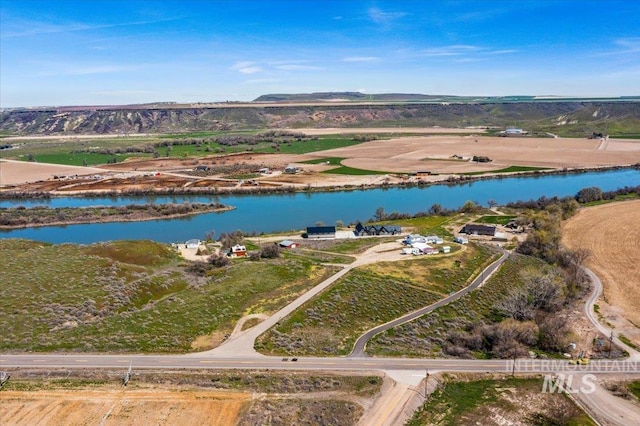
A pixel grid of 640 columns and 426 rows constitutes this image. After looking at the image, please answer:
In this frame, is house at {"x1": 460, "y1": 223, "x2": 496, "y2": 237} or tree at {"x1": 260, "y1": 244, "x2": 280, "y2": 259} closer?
tree at {"x1": 260, "y1": 244, "x2": 280, "y2": 259}

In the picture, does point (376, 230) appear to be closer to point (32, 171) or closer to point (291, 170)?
point (291, 170)

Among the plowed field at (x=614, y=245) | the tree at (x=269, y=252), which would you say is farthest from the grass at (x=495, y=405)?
the tree at (x=269, y=252)

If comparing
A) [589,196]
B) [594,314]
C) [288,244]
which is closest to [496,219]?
[589,196]

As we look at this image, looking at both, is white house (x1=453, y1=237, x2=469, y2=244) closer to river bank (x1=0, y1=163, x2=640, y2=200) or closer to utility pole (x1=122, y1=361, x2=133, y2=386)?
utility pole (x1=122, y1=361, x2=133, y2=386)

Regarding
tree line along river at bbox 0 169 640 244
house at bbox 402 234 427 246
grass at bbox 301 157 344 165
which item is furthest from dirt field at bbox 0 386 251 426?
grass at bbox 301 157 344 165

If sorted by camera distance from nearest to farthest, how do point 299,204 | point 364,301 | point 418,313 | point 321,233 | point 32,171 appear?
point 418,313, point 364,301, point 321,233, point 299,204, point 32,171

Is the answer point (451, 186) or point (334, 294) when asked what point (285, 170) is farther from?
point (334, 294)
